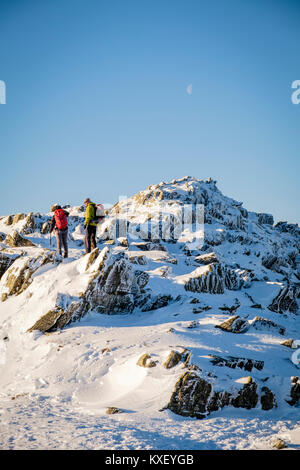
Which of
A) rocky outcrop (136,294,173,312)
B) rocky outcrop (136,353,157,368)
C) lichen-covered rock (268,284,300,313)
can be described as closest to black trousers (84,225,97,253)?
rocky outcrop (136,294,173,312)

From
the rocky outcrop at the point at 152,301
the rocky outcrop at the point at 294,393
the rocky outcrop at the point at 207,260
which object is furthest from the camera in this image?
the rocky outcrop at the point at 207,260

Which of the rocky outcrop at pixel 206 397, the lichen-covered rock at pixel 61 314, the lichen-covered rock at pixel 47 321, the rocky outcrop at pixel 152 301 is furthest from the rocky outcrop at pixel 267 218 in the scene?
the rocky outcrop at pixel 206 397

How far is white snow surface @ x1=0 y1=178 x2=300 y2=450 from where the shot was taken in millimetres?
6215

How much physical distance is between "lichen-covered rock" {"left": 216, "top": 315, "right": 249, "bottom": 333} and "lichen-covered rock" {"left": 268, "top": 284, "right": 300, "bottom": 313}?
654cm

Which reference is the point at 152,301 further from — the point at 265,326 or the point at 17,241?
the point at 17,241

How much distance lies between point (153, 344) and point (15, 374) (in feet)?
16.8

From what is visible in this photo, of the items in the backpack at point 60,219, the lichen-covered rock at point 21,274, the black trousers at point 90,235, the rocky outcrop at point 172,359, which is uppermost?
the backpack at point 60,219

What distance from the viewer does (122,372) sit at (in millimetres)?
9078

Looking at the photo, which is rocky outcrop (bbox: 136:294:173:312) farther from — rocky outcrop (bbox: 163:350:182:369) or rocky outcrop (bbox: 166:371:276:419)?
rocky outcrop (bbox: 166:371:276:419)

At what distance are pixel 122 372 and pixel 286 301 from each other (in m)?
13.8

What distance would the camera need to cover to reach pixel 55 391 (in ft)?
28.8

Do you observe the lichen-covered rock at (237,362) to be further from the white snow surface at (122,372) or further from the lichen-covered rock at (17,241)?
the lichen-covered rock at (17,241)

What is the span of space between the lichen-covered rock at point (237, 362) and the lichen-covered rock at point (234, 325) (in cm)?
228

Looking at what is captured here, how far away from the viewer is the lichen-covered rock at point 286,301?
18.1 metres
